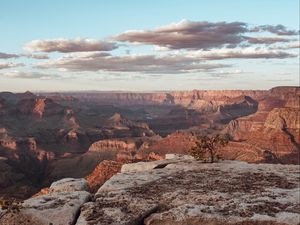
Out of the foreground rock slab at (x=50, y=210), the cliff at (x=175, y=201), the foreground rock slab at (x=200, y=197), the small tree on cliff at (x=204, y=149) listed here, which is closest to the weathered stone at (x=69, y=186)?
the cliff at (x=175, y=201)

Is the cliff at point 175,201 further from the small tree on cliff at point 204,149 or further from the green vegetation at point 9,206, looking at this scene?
the small tree on cliff at point 204,149

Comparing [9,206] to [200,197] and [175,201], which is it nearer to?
[175,201]

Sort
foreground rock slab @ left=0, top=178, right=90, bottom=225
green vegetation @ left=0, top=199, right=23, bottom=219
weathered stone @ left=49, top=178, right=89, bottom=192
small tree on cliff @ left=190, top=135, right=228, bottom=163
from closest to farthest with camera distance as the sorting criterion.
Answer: foreground rock slab @ left=0, top=178, right=90, bottom=225 → green vegetation @ left=0, top=199, right=23, bottom=219 → weathered stone @ left=49, top=178, right=89, bottom=192 → small tree on cliff @ left=190, top=135, right=228, bottom=163

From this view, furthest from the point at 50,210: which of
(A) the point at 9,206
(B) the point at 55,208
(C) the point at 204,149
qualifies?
(C) the point at 204,149

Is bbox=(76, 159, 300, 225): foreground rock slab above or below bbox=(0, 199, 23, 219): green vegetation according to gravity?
below

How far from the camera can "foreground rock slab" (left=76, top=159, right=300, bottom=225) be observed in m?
19.1

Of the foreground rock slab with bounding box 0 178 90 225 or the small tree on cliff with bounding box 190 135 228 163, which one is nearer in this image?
the foreground rock slab with bounding box 0 178 90 225

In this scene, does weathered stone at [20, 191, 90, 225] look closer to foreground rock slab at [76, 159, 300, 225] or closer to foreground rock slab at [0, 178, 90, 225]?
foreground rock slab at [0, 178, 90, 225]

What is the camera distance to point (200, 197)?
74.2 feet

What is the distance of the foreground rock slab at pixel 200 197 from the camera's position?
19094 mm

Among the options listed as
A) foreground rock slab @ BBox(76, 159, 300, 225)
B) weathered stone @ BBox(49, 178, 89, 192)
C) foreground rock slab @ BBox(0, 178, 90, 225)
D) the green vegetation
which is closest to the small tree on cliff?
foreground rock slab @ BBox(76, 159, 300, 225)

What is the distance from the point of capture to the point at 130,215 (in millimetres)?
19406

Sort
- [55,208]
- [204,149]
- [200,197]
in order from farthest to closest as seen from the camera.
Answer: [204,149] → [200,197] → [55,208]

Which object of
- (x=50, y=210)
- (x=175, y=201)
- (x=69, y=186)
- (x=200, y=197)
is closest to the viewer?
(x=50, y=210)
